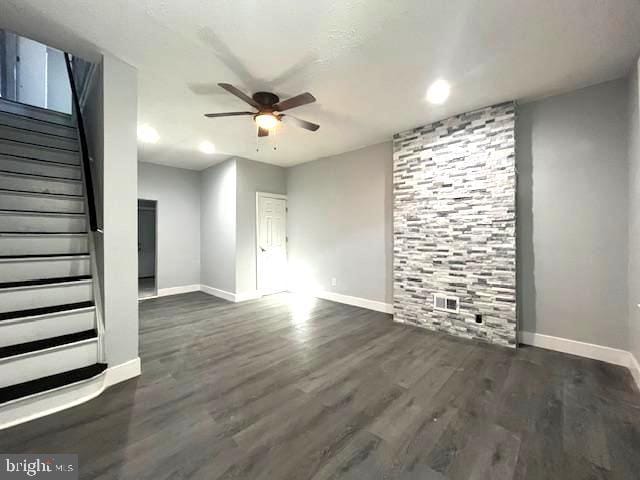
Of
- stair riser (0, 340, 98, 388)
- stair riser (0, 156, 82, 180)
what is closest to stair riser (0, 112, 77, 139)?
stair riser (0, 156, 82, 180)

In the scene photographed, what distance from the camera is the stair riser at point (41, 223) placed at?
259cm

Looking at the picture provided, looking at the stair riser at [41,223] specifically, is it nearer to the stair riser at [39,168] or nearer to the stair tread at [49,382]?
the stair riser at [39,168]

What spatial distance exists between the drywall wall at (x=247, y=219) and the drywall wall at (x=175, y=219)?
5.25 feet

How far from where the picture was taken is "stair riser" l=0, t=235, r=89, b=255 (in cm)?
247

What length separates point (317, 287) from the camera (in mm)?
5312

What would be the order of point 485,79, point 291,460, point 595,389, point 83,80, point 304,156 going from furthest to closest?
point 304,156, point 83,80, point 485,79, point 595,389, point 291,460

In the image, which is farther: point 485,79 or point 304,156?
point 304,156

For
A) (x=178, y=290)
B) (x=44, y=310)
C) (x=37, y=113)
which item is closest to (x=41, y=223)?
(x=44, y=310)

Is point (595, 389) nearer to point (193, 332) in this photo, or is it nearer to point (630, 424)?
point (630, 424)

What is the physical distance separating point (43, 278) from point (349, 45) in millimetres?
3420

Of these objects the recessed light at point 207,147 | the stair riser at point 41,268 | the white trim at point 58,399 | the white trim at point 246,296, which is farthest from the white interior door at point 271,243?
the white trim at point 58,399

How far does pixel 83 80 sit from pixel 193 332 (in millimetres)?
3454

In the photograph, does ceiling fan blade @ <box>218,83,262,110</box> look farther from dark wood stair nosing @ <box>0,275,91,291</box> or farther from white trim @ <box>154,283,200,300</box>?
white trim @ <box>154,283,200,300</box>

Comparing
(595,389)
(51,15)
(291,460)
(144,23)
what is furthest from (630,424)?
(51,15)
